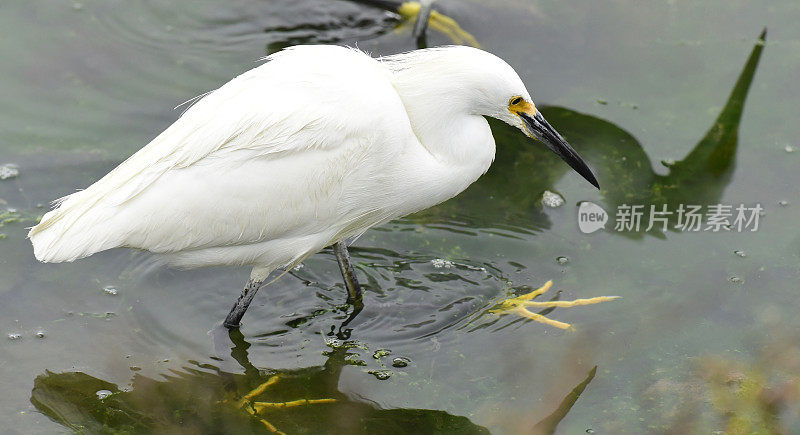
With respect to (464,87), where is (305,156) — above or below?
below

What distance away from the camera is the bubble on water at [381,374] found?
4.44 metres

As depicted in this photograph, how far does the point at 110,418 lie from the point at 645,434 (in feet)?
8.29

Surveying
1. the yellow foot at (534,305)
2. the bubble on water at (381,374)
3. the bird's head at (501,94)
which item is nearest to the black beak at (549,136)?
the bird's head at (501,94)

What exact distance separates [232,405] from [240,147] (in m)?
1.26

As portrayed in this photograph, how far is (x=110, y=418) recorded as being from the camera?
4.20m

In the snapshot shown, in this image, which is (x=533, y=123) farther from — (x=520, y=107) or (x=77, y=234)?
(x=77, y=234)

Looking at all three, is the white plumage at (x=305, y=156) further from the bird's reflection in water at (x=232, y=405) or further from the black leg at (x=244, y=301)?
the bird's reflection in water at (x=232, y=405)

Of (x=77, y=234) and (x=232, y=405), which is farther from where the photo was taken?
(x=232, y=405)

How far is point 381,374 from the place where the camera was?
14.6 feet

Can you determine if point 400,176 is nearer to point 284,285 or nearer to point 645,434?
point 284,285

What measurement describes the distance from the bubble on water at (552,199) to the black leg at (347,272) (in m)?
1.45

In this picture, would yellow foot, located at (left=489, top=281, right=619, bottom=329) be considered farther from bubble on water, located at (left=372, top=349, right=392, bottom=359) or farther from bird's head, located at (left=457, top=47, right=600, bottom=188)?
bird's head, located at (left=457, top=47, right=600, bottom=188)

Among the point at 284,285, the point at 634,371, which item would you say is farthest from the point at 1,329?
the point at 634,371

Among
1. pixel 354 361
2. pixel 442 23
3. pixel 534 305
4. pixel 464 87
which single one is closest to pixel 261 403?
pixel 354 361
